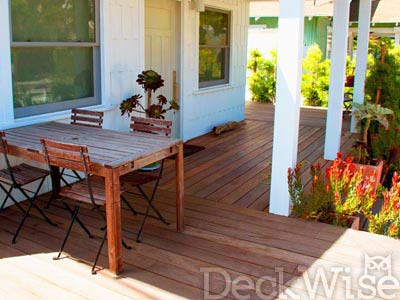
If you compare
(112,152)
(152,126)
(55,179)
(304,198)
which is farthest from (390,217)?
(55,179)

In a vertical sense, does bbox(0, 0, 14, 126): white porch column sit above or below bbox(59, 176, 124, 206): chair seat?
above

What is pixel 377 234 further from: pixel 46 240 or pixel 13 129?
pixel 13 129

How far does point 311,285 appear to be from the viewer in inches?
115

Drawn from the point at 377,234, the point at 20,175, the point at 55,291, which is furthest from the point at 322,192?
the point at 20,175

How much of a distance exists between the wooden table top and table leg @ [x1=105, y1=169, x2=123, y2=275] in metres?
0.09

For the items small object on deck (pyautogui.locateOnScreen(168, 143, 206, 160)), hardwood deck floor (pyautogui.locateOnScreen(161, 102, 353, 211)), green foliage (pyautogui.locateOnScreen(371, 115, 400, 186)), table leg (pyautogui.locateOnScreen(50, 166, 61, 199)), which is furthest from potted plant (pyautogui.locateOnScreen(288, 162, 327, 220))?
small object on deck (pyautogui.locateOnScreen(168, 143, 206, 160))

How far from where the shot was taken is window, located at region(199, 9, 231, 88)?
749cm

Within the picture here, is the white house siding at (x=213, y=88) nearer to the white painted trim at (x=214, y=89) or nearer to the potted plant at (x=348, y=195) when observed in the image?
the white painted trim at (x=214, y=89)

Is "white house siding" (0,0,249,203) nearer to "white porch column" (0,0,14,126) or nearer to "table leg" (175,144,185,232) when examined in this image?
"white porch column" (0,0,14,126)

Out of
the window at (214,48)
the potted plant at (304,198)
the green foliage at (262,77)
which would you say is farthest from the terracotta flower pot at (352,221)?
the green foliage at (262,77)

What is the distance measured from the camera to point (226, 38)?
27.0ft

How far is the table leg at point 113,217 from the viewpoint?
9.47 ft

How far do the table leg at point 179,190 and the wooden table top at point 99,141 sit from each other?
0.41ft

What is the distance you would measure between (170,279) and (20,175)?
63.3 inches
